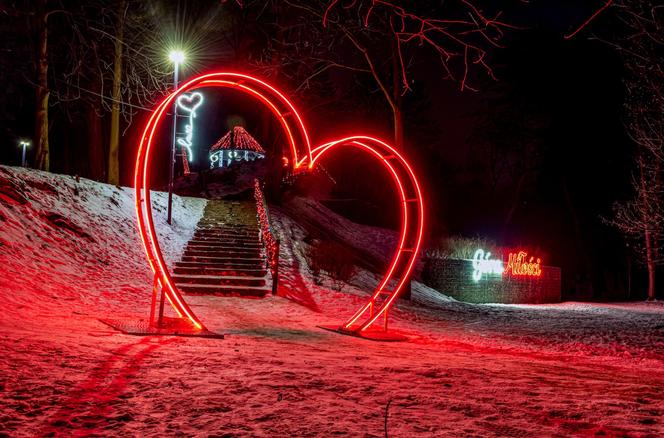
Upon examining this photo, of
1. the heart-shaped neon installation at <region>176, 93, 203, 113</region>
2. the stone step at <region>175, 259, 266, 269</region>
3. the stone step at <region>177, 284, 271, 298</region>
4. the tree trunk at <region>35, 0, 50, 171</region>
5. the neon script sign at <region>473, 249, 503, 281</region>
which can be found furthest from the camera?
the neon script sign at <region>473, 249, 503, 281</region>

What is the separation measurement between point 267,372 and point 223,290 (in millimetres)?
9022

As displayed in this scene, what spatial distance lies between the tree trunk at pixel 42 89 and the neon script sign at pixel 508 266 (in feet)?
55.8

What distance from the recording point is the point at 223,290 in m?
13.6

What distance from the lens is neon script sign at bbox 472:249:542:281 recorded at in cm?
2355

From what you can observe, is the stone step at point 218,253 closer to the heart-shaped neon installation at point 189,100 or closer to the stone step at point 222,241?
the stone step at point 222,241

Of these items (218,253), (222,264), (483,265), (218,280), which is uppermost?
(483,265)

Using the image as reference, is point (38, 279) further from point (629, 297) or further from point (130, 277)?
point (629, 297)

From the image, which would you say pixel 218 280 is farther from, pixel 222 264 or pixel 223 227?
pixel 223 227

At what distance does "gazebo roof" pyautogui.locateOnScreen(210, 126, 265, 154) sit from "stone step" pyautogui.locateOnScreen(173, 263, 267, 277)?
29201mm

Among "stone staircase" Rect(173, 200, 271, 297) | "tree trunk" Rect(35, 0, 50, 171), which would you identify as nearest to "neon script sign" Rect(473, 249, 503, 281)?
"stone staircase" Rect(173, 200, 271, 297)

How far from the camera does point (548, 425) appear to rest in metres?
3.77

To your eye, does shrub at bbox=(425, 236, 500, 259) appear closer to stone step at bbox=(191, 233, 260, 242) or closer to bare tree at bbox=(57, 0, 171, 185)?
stone step at bbox=(191, 233, 260, 242)

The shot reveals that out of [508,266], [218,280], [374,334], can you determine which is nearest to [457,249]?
[508,266]

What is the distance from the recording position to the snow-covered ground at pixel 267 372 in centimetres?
360
